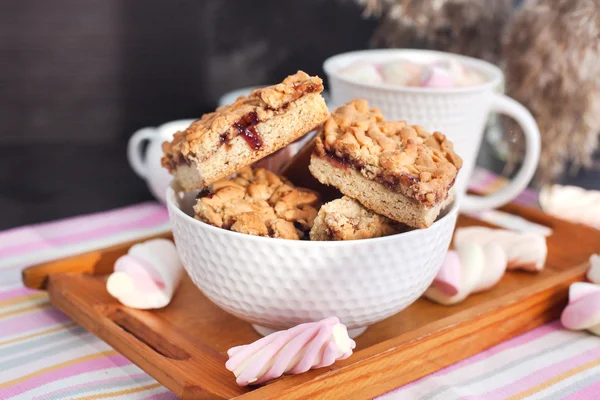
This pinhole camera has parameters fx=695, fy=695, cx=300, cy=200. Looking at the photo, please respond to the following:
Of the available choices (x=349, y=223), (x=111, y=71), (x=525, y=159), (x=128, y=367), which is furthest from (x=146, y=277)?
(x=111, y=71)

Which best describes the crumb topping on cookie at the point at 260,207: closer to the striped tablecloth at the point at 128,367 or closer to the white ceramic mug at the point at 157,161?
the striped tablecloth at the point at 128,367

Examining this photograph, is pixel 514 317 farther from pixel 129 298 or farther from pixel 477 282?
pixel 129 298

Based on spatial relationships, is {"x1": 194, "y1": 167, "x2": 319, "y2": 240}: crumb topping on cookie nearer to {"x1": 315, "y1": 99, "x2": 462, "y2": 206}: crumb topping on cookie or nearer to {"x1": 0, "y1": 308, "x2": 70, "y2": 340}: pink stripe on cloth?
{"x1": 315, "y1": 99, "x2": 462, "y2": 206}: crumb topping on cookie

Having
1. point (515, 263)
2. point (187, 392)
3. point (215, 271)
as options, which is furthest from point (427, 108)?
point (187, 392)

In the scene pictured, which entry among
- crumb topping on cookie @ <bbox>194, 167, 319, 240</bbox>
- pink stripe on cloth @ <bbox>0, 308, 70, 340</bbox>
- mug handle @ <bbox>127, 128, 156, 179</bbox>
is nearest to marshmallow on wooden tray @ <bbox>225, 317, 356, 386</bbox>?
crumb topping on cookie @ <bbox>194, 167, 319, 240</bbox>

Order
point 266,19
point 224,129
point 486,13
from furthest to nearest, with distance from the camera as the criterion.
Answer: point 266,19, point 486,13, point 224,129

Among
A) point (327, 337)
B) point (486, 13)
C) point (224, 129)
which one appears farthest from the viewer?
point (486, 13)
